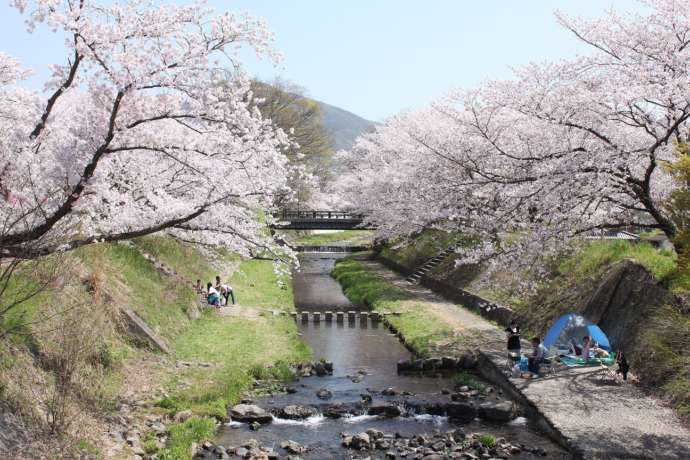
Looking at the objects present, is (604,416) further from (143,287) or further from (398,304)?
(398,304)

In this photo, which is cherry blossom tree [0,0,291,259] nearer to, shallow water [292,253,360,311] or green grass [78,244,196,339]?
green grass [78,244,196,339]

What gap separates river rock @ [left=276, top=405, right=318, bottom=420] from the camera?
1291 cm

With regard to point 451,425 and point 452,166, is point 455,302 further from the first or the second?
point 451,425

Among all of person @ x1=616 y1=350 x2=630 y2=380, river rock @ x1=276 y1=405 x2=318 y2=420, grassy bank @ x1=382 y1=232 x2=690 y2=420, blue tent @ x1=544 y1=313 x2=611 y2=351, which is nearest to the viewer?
grassy bank @ x1=382 y1=232 x2=690 y2=420

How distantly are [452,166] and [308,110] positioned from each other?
1912 inches

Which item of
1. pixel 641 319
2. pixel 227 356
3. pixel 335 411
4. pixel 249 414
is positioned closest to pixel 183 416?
pixel 249 414

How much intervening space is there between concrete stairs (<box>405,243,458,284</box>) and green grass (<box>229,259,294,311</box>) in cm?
731

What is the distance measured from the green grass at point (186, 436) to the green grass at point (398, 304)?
845 cm

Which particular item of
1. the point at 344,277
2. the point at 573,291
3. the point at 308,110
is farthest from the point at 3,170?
the point at 308,110

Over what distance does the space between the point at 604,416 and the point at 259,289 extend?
21404 mm

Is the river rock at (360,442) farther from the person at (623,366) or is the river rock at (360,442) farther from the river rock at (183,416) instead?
the person at (623,366)

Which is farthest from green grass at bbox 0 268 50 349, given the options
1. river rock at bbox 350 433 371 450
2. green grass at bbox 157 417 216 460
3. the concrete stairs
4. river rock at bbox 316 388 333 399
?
the concrete stairs

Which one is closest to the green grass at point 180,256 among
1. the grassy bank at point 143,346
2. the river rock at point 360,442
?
the grassy bank at point 143,346

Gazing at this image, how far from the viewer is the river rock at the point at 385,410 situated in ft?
43.3
